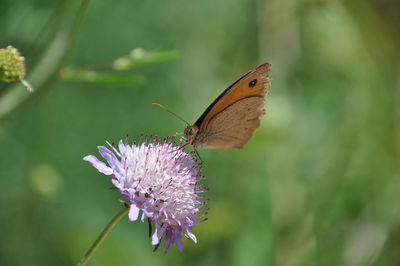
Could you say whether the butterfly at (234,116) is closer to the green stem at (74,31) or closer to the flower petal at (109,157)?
the flower petal at (109,157)

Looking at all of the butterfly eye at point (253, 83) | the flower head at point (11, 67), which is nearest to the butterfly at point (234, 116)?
the butterfly eye at point (253, 83)

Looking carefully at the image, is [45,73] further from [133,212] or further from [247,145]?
[247,145]

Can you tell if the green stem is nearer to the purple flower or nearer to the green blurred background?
the green blurred background

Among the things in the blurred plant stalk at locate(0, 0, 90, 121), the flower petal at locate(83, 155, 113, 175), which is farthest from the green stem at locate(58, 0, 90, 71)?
the flower petal at locate(83, 155, 113, 175)

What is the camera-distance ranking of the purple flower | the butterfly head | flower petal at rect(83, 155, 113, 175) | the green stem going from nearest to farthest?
1. flower petal at rect(83, 155, 113, 175)
2. the purple flower
3. the green stem
4. the butterfly head

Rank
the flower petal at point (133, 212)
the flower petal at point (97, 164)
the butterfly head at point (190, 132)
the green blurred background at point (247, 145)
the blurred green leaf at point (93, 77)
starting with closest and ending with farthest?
the flower petal at point (133, 212) < the flower petal at point (97, 164) < the butterfly head at point (190, 132) < the blurred green leaf at point (93, 77) < the green blurred background at point (247, 145)

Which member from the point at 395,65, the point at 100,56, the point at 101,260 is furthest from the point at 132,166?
the point at 395,65
